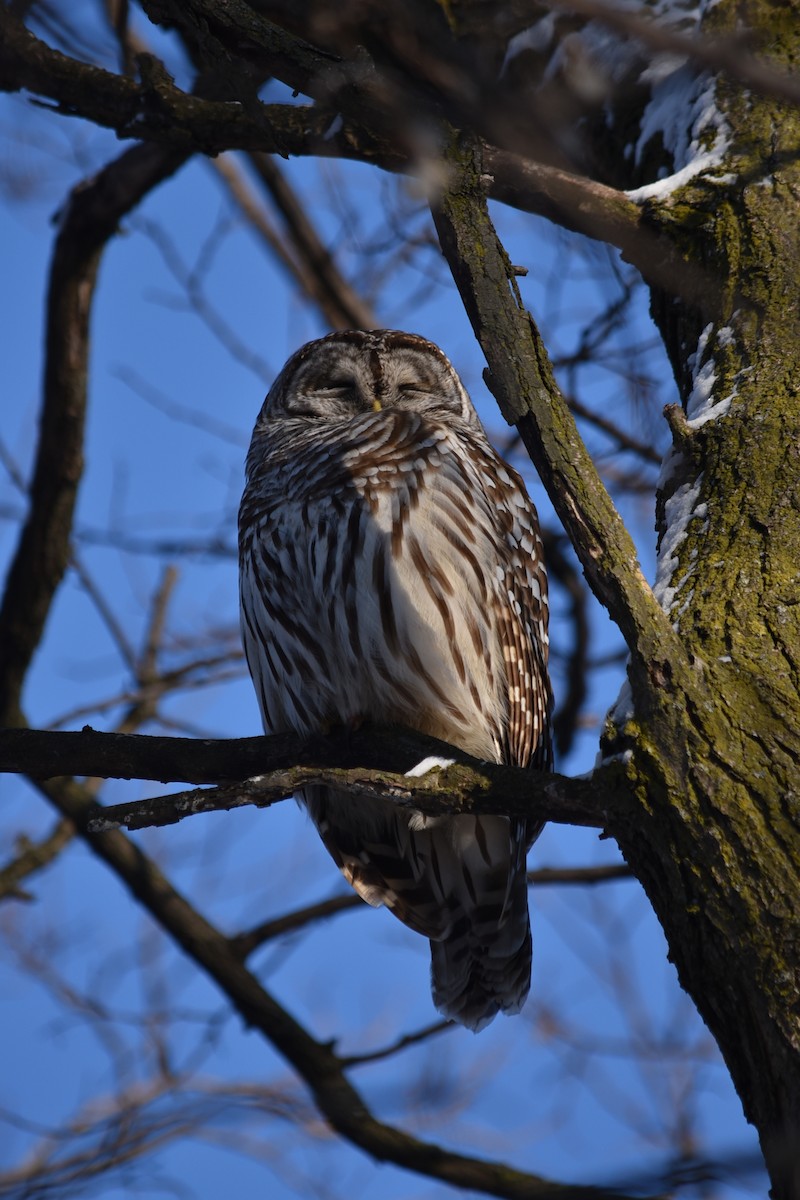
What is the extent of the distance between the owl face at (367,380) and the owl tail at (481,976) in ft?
6.21

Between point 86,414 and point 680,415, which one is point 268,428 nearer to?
point 86,414

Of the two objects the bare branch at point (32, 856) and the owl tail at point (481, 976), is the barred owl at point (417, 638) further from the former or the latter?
the bare branch at point (32, 856)

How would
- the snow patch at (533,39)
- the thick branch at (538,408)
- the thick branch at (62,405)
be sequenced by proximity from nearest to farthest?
the thick branch at (538,408)
the snow patch at (533,39)
the thick branch at (62,405)

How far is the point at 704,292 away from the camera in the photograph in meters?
3.20

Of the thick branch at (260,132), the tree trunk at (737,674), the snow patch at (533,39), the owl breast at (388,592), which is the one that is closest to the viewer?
the tree trunk at (737,674)

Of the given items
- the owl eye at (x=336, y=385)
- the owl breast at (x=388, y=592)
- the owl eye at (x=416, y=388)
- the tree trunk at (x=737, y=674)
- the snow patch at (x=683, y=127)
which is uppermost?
the owl eye at (x=336, y=385)

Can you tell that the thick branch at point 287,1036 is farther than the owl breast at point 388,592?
Yes

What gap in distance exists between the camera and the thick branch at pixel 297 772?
225cm

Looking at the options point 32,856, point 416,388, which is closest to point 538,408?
point 416,388

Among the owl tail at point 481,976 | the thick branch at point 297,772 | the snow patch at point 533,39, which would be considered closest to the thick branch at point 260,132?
the snow patch at point 533,39

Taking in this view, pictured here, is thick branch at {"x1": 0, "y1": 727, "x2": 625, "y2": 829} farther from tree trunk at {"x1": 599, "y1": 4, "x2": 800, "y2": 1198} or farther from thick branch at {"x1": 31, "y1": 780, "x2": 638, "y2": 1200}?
thick branch at {"x1": 31, "y1": 780, "x2": 638, "y2": 1200}

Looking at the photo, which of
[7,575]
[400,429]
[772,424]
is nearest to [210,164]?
[7,575]

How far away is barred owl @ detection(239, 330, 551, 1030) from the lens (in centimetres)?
360

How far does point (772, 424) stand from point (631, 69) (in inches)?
74.2
